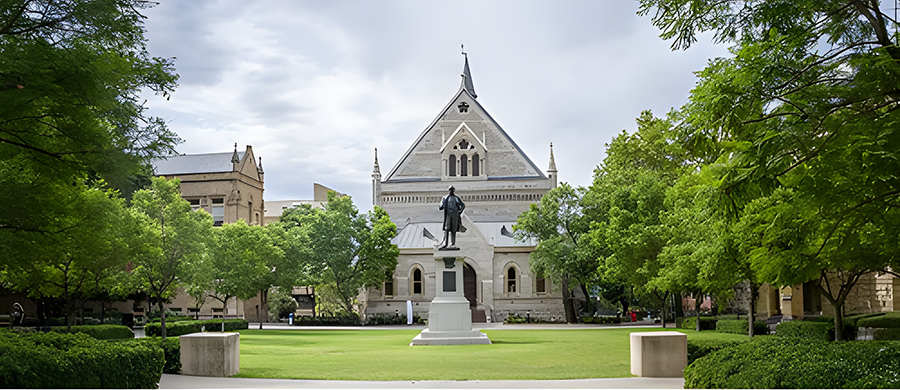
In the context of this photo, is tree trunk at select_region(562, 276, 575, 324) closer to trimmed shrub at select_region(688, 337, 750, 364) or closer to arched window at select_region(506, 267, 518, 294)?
arched window at select_region(506, 267, 518, 294)

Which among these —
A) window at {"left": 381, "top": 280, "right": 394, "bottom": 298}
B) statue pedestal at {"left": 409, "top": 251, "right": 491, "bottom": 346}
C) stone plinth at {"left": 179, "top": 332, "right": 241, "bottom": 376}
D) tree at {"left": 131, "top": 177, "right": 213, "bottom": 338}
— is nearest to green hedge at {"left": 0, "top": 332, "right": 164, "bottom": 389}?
stone plinth at {"left": 179, "top": 332, "right": 241, "bottom": 376}

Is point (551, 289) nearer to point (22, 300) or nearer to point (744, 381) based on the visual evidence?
point (22, 300)

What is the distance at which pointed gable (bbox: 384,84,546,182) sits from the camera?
65625 mm

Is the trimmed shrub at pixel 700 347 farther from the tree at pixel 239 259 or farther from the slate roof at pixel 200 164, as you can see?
the slate roof at pixel 200 164

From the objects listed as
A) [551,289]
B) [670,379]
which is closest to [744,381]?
[670,379]

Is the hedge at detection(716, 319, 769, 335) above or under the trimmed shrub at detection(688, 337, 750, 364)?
under

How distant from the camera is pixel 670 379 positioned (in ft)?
45.4

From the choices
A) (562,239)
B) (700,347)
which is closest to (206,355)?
(700,347)

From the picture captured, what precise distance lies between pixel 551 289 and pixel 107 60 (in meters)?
47.4

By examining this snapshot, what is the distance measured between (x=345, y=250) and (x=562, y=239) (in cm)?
1561

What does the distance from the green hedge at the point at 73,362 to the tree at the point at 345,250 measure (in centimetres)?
4073

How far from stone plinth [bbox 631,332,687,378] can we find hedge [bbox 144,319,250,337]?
20.7m

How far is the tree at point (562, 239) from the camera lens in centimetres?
4912

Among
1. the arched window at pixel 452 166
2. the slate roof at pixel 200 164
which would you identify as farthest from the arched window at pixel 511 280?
the slate roof at pixel 200 164
